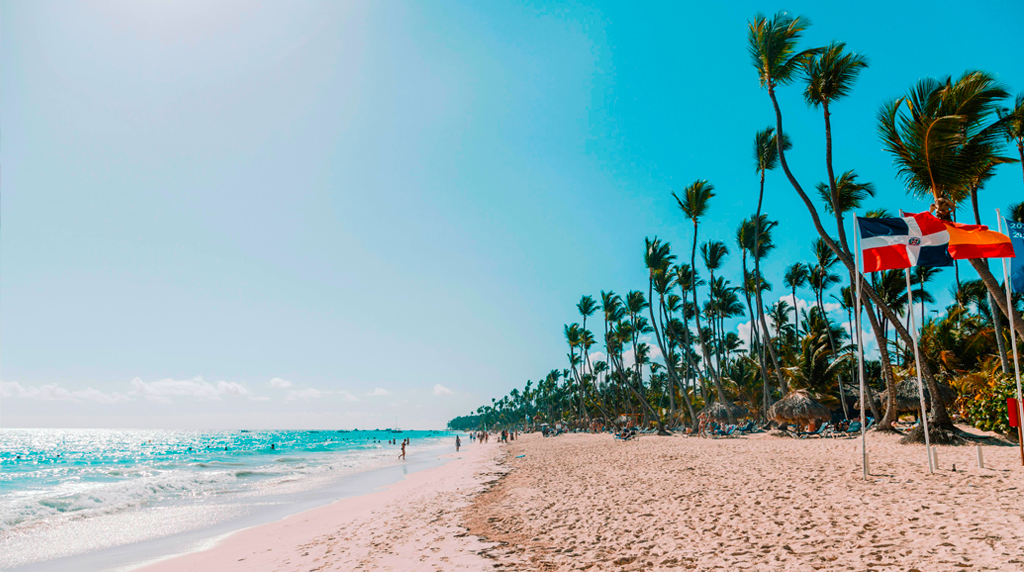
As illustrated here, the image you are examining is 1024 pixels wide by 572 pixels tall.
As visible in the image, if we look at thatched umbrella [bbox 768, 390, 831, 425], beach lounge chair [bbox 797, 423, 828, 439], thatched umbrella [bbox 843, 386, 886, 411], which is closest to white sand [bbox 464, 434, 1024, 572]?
beach lounge chair [bbox 797, 423, 828, 439]

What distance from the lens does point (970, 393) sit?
709 inches

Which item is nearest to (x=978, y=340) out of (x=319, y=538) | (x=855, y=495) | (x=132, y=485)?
(x=855, y=495)

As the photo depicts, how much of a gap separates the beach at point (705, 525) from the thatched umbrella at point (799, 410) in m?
10.3

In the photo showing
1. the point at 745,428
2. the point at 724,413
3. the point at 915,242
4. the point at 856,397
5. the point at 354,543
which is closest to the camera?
the point at 354,543

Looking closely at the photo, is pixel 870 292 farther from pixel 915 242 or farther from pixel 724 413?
pixel 724 413

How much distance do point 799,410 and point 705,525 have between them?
18.7 m

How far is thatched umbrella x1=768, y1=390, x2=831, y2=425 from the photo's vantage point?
2217 cm

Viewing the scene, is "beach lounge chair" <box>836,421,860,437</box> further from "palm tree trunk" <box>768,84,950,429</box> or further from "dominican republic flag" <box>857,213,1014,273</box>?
"dominican republic flag" <box>857,213,1014,273</box>

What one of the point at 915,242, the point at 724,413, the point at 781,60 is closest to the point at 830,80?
the point at 781,60

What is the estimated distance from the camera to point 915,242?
9.52m

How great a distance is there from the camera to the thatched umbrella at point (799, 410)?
22172 millimetres

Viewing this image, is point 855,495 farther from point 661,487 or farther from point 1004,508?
point 661,487

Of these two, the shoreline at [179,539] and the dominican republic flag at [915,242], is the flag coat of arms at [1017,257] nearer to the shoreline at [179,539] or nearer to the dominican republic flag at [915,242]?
the dominican republic flag at [915,242]

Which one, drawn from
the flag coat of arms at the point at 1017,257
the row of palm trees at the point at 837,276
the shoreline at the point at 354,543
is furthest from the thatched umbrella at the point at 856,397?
the shoreline at the point at 354,543
